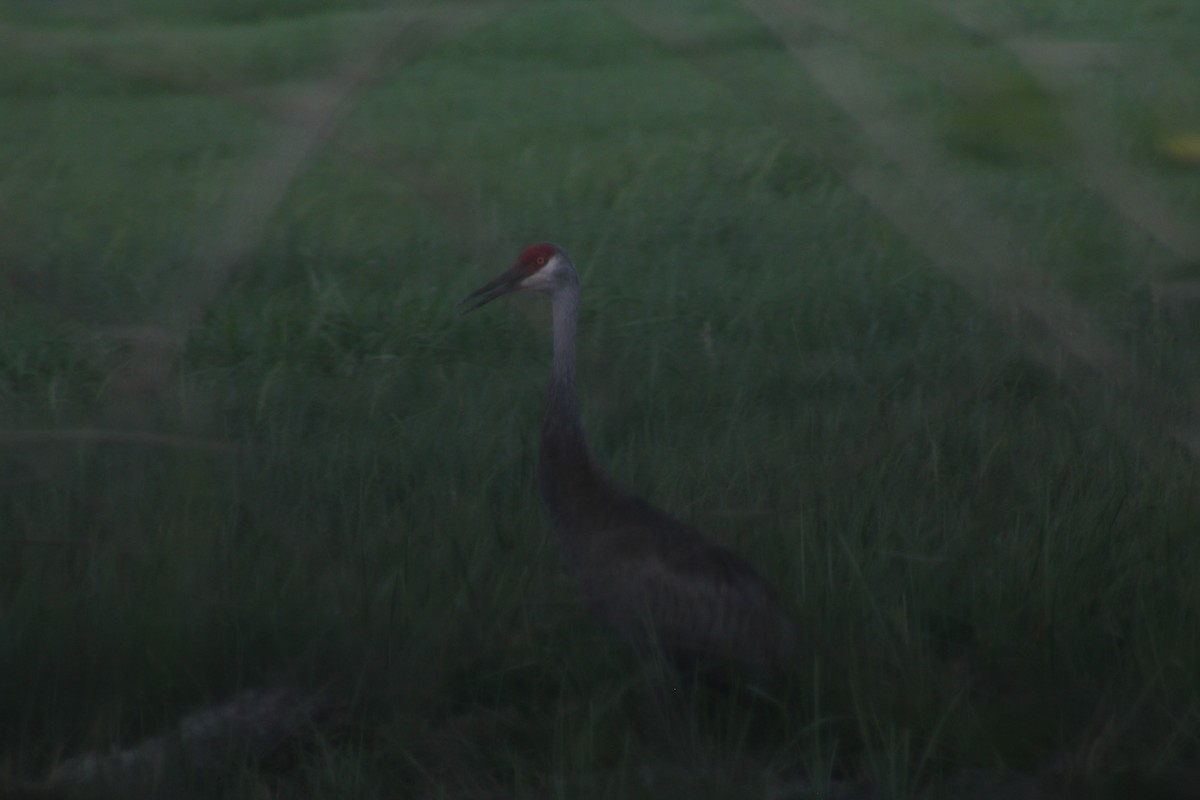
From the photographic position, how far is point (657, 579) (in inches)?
131

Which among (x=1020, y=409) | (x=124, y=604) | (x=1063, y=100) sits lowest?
(x=1020, y=409)

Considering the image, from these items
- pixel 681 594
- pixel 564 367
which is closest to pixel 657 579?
pixel 681 594

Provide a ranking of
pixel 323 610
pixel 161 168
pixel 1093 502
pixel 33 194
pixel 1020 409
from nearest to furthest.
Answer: pixel 323 610 < pixel 1093 502 < pixel 1020 409 < pixel 33 194 < pixel 161 168

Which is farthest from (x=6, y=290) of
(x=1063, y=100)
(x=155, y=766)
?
(x=1063, y=100)

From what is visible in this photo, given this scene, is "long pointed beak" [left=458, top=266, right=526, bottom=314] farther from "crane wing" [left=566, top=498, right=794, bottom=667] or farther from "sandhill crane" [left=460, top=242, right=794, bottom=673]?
"crane wing" [left=566, top=498, right=794, bottom=667]

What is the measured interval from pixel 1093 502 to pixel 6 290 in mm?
4277

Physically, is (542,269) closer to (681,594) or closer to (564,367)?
(564,367)

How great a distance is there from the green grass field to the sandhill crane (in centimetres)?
9

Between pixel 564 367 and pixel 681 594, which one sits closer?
pixel 681 594

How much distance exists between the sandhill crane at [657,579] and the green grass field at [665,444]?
0.30ft

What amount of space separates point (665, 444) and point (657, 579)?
53.5 inches

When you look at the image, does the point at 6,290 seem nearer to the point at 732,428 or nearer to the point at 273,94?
the point at 732,428

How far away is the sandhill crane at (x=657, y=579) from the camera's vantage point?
3215 mm

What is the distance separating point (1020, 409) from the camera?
513 centimetres
